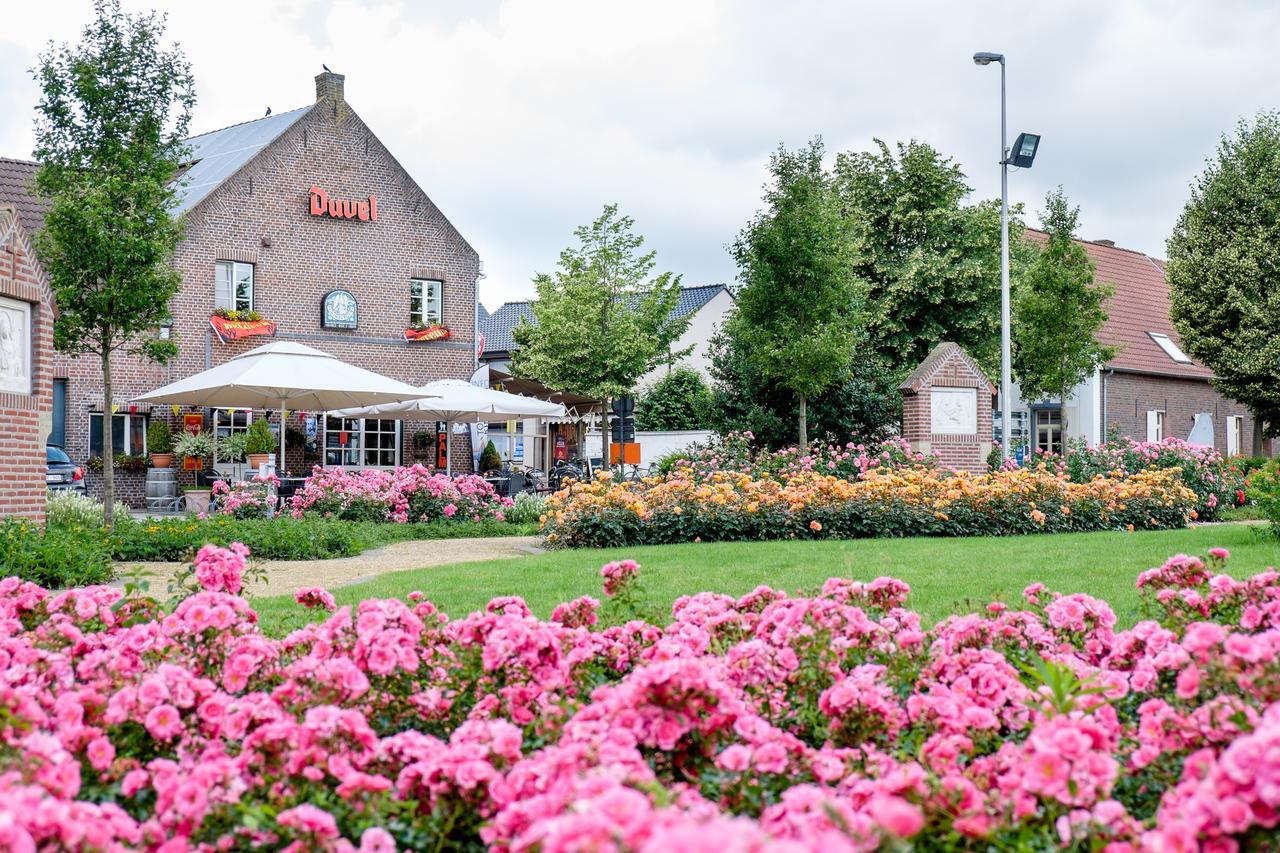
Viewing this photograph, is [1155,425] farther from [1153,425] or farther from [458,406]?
[458,406]

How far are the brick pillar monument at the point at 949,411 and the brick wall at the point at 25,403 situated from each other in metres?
12.3

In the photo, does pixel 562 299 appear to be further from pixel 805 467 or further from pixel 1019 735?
pixel 1019 735

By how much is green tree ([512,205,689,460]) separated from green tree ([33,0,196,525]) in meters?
13.8

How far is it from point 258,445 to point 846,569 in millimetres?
16931

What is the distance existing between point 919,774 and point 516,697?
133cm

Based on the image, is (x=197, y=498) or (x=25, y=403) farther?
(x=197, y=498)

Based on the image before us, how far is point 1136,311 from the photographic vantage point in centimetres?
3675

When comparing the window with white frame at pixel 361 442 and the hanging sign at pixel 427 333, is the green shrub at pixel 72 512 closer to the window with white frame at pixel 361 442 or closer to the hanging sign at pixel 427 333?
the window with white frame at pixel 361 442

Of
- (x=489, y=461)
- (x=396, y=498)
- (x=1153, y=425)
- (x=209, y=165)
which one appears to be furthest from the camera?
(x=1153, y=425)

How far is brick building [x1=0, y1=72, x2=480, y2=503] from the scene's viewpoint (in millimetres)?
23516

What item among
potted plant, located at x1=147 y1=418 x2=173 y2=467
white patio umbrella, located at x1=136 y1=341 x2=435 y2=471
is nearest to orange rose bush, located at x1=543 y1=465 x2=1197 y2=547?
white patio umbrella, located at x1=136 y1=341 x2=435 y2=471

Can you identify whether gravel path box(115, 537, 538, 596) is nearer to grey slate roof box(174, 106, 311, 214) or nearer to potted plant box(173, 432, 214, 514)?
potted plant box(173, 432, 214, 514)

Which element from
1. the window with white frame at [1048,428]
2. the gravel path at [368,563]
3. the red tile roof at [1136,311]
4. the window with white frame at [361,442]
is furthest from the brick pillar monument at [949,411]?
the window with white frame at [1048,428]

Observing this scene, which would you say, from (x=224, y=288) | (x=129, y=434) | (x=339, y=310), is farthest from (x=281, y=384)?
(x=339, y=310)
